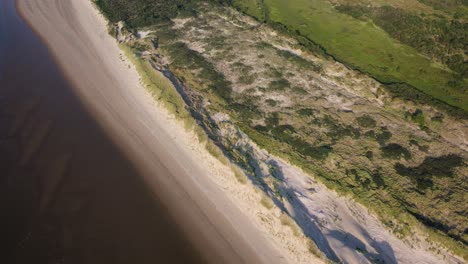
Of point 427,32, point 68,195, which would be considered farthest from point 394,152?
point 427,32

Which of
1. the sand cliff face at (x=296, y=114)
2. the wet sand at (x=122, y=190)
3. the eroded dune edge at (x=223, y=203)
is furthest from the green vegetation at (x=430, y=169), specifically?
the wet sand at (x=122, y=190)

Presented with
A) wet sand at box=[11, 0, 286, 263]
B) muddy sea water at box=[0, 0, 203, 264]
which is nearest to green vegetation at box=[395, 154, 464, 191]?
wet sand at box=[11, 0, 286, 263]

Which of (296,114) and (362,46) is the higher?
(362,46)

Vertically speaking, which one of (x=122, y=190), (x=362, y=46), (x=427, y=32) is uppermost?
(x=362, y=46)

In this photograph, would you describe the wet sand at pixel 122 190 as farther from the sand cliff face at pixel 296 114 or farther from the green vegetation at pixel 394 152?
the green vegetation at pixel 394 152

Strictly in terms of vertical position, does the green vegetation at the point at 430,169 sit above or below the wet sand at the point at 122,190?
below

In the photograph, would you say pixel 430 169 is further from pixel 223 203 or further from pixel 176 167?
pixel 176 167

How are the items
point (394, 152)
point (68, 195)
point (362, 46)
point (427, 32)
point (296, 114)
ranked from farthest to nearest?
point (427, 32)
point (362, 46)
point (296, 114)
point (394, 152)
point (68, 195)
